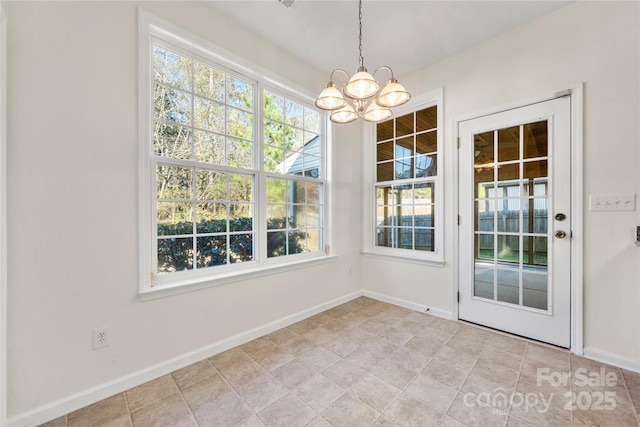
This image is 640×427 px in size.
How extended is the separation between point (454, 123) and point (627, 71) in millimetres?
1222

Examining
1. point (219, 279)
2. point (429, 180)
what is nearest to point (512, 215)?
point (429, 180)

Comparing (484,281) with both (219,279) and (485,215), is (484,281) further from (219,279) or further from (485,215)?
(219,279)

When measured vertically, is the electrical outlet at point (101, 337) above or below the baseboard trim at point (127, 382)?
above

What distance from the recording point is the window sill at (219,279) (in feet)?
6.09

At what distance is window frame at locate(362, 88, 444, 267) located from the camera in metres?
2.92

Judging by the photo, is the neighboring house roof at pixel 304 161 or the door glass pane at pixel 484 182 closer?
the door glass pane at pixel 484 182

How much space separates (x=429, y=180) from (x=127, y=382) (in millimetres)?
3278

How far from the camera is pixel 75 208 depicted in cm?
158

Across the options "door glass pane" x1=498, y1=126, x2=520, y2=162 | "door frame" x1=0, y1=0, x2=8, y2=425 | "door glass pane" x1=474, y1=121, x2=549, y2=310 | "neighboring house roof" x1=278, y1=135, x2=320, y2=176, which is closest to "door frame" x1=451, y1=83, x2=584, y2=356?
"door glass pane" x1=474, y1=121, x2=549, y2=310

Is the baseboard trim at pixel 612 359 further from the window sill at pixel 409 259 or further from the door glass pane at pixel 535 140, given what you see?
the door glass pane at pixel 535 140

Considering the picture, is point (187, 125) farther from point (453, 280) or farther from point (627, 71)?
point (627, 71)

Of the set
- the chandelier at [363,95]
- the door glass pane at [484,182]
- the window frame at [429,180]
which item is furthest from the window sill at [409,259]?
the chandelier at [363,95]

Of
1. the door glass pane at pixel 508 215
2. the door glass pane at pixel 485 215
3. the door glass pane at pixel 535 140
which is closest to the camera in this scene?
the door glass pane at pixel 535 140

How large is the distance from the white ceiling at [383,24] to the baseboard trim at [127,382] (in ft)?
9.35
